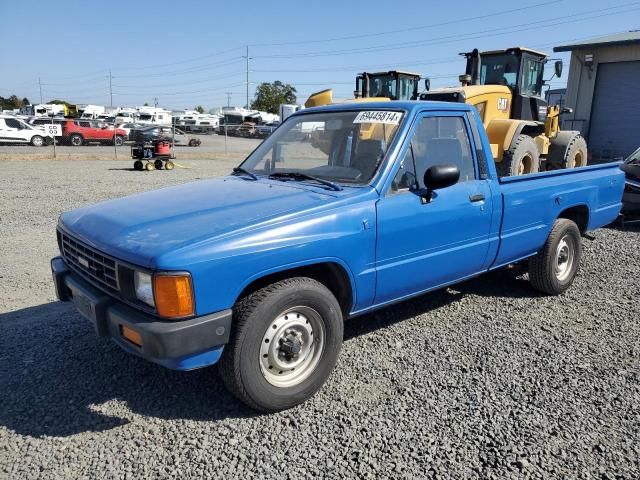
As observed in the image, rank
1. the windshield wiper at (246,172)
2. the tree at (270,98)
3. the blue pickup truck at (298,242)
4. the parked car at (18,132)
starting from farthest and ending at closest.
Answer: the tree at (270,98) → the parked car at (18,132) → the windshield wiper at (246,172) → the blue pickup truck at (298,242)

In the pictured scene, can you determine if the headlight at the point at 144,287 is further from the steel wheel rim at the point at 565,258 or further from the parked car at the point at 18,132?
the parked car at the point at 18,132

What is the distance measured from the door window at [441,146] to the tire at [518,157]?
4.89 m

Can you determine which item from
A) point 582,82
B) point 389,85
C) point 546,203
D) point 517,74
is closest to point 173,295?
point 546,203

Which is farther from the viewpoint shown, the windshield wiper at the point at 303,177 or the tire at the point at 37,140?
the tire at the point at 37,140

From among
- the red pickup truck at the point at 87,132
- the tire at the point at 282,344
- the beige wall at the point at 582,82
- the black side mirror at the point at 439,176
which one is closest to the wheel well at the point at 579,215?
the black side mirror at the point at 439,176

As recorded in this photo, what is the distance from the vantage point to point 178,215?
3111mm

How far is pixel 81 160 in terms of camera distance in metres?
21.5

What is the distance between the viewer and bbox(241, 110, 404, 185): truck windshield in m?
3.64

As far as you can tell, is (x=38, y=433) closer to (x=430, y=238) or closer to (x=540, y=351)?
(x=430, y=238)

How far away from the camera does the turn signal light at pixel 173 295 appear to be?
8.39 ft

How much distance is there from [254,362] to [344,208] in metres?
1.10

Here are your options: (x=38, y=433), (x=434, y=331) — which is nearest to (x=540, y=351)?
(x=434, y=331)

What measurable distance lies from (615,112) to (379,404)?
1972cm

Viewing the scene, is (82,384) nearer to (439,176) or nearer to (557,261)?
(439,176)
